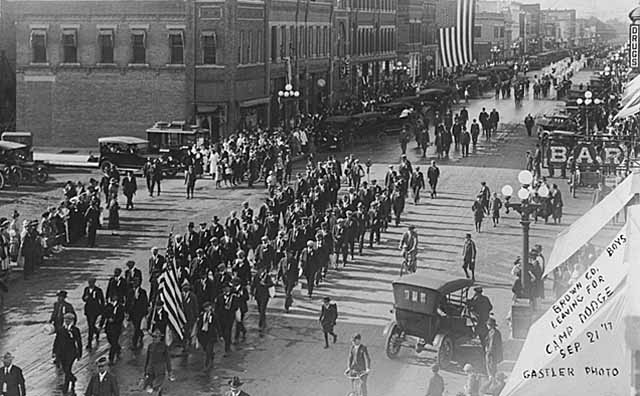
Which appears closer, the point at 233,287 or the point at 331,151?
the point at 233,287

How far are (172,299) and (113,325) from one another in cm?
123

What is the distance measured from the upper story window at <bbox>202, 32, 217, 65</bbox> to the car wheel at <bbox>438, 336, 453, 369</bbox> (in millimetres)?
35781

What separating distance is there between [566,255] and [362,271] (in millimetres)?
11777

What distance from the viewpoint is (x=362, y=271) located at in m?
27.7

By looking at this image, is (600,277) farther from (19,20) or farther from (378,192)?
(19,20)

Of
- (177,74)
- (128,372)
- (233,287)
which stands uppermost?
(177,74)

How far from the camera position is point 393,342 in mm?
20188

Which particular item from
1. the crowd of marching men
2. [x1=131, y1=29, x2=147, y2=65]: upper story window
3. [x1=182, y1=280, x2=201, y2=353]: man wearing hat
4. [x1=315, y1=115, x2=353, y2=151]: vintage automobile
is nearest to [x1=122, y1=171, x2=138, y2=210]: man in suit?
the crowd of marching men

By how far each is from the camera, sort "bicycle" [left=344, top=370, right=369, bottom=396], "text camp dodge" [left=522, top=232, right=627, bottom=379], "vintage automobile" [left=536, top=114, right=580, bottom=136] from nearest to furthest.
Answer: "text camp dodge" [left=522, top=232, right=627, bottom=379]
"bicycle" [left=344, top=370, right=369, bottom=396]
"vintage automobile" [left=536, top=114, right=580, bottom=136]

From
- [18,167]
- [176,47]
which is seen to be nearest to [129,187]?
[18,167]

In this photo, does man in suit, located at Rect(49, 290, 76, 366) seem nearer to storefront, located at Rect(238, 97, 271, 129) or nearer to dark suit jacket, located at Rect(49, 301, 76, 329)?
dark suit jacket, located at Rect(49, 301, 76, 329)

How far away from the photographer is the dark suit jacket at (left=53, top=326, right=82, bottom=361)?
17875 mm

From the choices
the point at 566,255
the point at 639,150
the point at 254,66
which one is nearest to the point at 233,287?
the point at 566,255

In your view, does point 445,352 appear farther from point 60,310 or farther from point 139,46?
point 139,46
